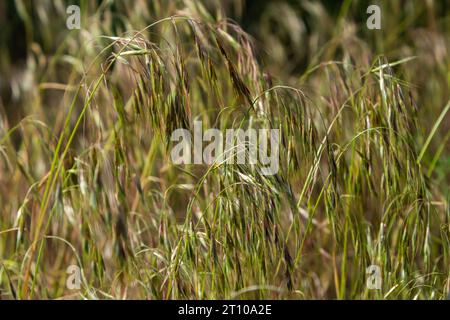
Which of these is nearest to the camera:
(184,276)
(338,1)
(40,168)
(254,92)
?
(184,276)

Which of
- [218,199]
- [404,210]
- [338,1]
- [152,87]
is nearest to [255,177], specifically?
[218,199]

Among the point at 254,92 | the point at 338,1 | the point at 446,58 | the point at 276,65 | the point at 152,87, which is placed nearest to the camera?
the point at 152,87

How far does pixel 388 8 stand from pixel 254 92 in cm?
166

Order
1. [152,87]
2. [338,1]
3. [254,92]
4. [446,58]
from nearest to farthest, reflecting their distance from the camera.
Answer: [152,87] → [254,92] → [446,58] → [338,1]

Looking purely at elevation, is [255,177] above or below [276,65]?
below

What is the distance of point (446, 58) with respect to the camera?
7.78ft

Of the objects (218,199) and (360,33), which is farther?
(360,33)

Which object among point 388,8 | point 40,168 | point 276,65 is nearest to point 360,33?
point 388,8

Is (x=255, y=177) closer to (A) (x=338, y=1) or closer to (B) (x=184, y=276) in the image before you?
(B) (x=184, y=276)

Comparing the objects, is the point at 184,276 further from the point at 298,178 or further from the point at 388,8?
the point at 388,8

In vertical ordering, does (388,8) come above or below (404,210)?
above

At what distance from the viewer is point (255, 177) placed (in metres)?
1.23

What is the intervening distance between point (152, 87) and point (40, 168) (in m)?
0.93
